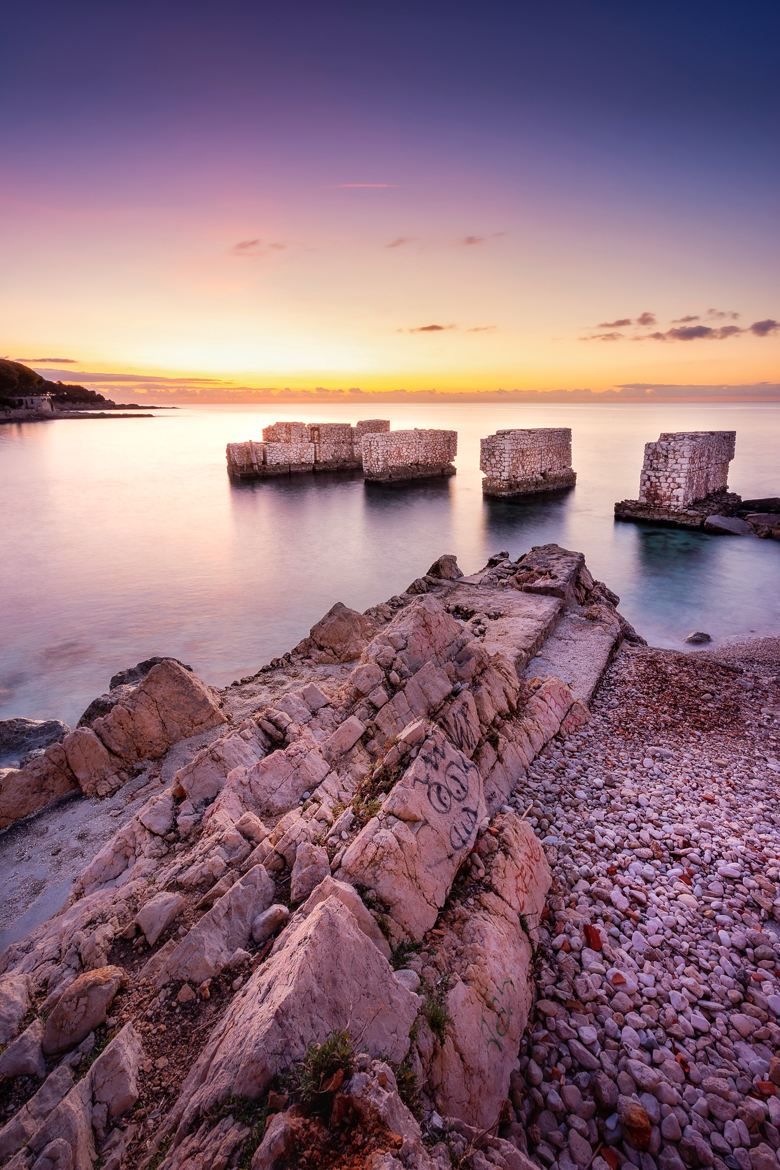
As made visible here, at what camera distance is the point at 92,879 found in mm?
5371

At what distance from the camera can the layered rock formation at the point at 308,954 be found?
101 inches

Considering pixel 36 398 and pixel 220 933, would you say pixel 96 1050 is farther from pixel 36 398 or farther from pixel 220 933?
pixel 36 398

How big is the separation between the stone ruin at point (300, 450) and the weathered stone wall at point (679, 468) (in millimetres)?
21152

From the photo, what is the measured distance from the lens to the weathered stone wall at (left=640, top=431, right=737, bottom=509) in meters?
24.9

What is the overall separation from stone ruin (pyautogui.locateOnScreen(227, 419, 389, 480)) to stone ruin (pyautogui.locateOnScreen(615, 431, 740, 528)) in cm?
2097

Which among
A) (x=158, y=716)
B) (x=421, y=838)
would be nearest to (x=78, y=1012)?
(x=421, y=838)

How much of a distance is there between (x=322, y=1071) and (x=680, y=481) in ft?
88.8

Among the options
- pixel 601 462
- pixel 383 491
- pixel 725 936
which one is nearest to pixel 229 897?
pixel 725 936

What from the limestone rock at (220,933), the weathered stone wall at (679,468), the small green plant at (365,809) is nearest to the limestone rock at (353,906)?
the limestone rock at (220,933)

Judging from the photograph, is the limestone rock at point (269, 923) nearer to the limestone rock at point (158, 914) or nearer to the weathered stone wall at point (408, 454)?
the limestone rock at point (158, 914)

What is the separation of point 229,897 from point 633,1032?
2.78 m

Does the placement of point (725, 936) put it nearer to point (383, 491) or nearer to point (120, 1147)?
point (120, 1147)

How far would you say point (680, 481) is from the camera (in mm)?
25391

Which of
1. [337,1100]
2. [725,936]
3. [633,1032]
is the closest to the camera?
[337,1100]
